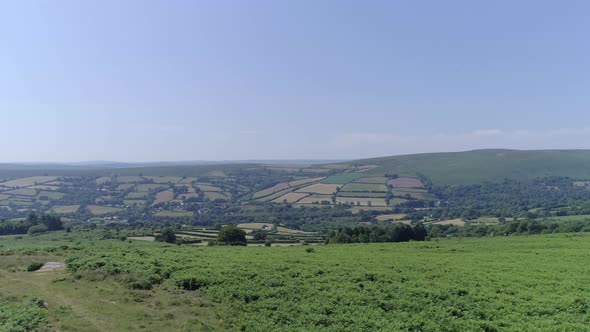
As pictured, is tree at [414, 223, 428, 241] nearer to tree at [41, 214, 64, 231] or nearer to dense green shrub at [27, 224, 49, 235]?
dense green shrub at [27, 224, 49, 235]

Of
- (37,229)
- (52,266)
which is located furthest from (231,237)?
(37,229)

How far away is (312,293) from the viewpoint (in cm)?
2581

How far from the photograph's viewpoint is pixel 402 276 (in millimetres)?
29922

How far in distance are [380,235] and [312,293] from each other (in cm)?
5029

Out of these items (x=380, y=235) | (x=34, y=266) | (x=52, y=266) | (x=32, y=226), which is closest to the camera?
(x=34, y=266)

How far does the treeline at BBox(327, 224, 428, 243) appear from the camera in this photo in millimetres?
72688

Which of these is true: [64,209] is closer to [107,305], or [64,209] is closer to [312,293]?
[107,305]

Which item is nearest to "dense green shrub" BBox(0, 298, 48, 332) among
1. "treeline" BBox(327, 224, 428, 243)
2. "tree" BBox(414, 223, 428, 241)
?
"treeline" BBox(327, 224, 428, 243)

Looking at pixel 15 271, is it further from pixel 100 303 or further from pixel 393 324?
pixel 393 324

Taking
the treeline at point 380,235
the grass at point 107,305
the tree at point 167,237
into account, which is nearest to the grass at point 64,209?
the tree at point 167,237

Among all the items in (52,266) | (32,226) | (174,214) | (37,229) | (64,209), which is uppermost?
(52,266)

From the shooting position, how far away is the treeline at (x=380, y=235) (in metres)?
72.7

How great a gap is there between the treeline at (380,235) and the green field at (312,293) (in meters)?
34.5

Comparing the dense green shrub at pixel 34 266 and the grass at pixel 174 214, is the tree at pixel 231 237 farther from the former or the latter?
the grass at pixel 174 214
